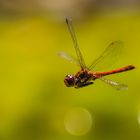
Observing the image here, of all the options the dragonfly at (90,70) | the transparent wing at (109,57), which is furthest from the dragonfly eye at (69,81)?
the transparent wing at (109,57)

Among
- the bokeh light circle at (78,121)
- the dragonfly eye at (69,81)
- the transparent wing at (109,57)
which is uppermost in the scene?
the transparent wing at (109,57)

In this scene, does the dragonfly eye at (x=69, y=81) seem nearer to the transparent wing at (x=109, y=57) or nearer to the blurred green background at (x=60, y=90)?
the transparent wing at (x=109, y=57)

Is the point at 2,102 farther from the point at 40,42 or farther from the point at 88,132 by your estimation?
the point at 40,42

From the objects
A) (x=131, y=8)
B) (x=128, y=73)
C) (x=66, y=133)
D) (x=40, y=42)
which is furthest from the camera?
(x=131, y=8)

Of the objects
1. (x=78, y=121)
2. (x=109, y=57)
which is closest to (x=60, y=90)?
(x=78, y=121)

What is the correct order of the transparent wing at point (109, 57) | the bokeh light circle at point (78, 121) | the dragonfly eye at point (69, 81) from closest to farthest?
1. the dragonfly eye at point (69, 81)
2. the transparent wing at point (109, 57)
3. the bokeh light circle at point (78, 121)

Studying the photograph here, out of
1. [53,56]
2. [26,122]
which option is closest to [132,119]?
[26,122]

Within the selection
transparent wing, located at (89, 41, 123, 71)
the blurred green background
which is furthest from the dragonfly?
the blurred green background

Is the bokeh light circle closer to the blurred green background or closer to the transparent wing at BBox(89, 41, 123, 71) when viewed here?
the blurred green background
